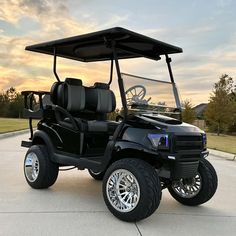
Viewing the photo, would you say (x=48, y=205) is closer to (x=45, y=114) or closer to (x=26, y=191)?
(x=26, y=191)

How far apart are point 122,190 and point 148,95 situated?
152 cm

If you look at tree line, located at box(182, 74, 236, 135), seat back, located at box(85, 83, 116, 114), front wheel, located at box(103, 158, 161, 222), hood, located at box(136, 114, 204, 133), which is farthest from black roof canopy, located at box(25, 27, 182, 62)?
tree line, located at box(182, 74, 236, 135)

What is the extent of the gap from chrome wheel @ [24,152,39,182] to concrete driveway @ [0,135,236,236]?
0.21m

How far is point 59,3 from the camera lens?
1079 centimetres

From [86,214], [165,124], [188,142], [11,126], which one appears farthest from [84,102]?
[11,126]

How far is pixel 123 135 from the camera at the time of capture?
15.9 feet

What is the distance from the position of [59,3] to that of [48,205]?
23.8 ft

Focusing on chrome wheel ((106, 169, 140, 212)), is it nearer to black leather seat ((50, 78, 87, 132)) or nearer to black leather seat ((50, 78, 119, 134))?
black leather seat ((50, 78, 119, 134))

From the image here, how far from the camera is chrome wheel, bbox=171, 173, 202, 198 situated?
17.6 ft

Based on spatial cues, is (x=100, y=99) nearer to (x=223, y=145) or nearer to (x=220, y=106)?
(x=223, y=145)

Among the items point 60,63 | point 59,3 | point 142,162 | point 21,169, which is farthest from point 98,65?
point 59,3

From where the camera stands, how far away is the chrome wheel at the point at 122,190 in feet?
14.8

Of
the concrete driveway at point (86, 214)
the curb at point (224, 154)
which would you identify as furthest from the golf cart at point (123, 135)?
the curb at point (224, 154)

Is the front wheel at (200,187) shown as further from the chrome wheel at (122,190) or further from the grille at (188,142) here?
the chrome wheel at (122,190)
